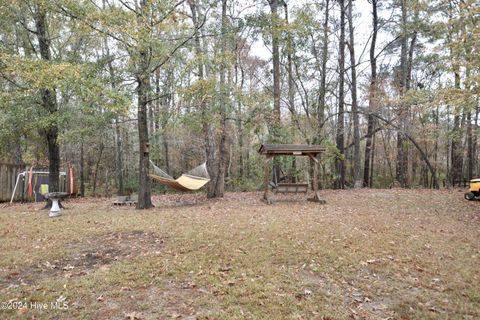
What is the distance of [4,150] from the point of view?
12555 millimetres

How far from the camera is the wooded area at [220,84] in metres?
6.42

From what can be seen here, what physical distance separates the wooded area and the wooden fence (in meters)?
1.11

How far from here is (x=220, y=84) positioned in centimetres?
831

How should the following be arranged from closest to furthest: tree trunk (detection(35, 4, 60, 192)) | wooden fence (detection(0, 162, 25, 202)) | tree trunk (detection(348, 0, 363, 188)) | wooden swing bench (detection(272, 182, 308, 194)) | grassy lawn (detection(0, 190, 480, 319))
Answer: grassy lawn (detection(0, 190, 480, 319)) → tree trunk (detection(35, 4, 60, 192)) → wooden swing bench (detection(272, 182, 308, 194)) → wooden fence (detection(0, 162, 25, 202)) → tree trunk (detection(348, 0, 363, 188))

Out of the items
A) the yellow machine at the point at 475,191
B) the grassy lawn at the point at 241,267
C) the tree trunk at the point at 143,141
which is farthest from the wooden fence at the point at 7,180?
the yellow machine at the point at 475,191

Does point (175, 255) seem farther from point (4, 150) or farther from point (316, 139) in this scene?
point (4, 150)

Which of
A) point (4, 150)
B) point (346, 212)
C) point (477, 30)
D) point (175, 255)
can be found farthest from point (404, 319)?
point (4, 150)

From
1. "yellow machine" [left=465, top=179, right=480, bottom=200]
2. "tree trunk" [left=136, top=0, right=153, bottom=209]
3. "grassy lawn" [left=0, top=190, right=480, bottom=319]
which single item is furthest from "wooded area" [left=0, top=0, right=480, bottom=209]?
"grassy lawn" [left=0, top=190, right=480, bottom=319]

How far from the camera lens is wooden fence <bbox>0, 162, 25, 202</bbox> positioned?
29.8 ft

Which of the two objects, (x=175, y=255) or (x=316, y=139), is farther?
(x=316, y=139)

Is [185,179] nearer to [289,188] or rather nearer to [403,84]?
[289,188]

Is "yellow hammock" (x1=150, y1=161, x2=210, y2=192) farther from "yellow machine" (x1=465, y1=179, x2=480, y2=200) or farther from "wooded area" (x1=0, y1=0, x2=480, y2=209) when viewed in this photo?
"yellow machine" (x1=465, y1=179, x2=480, y2=200)

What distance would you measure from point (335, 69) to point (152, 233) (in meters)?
10.5

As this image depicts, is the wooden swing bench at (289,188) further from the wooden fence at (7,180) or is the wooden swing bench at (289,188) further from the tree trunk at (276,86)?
the wooden fence at (7,180)
